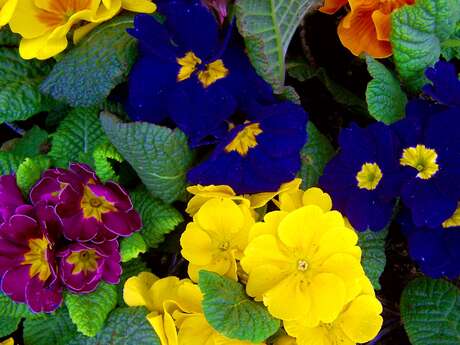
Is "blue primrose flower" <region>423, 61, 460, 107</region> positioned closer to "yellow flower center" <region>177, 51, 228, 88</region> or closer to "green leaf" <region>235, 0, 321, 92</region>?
"green leaf" <region>235, 0, 321, 92</region>

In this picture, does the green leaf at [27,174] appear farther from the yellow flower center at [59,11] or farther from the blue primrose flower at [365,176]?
the blue primrose flower at [365,176]

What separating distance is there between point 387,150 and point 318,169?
0.15 meters

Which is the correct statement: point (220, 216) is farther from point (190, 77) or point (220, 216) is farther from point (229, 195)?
point (190, 77)

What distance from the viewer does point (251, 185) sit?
134cm

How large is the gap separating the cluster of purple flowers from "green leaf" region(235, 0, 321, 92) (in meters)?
0.33

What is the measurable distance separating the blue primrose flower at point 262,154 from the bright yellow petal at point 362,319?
25cm

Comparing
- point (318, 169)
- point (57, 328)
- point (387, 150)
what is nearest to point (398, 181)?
point (387, 150)

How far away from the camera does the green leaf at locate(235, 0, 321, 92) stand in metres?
1.28

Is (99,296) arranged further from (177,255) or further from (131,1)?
(131,1)

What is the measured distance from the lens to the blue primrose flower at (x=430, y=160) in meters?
1.30

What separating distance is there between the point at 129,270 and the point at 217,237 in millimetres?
244

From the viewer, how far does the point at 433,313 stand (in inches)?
58.4

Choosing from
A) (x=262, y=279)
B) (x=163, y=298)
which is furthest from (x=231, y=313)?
(x=163, y=298)

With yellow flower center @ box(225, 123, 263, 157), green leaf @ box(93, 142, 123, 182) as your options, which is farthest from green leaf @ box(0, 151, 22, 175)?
yellow flower center @ box(225, 123, 263, 157)
